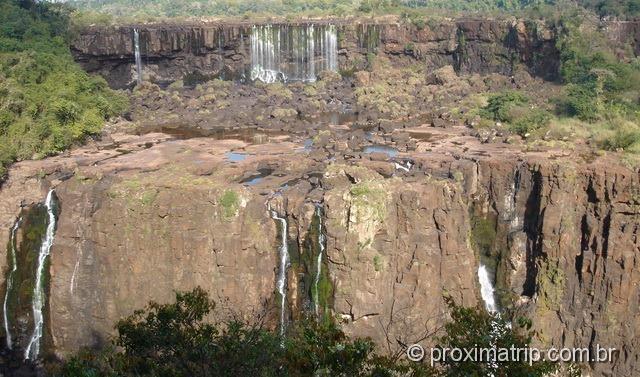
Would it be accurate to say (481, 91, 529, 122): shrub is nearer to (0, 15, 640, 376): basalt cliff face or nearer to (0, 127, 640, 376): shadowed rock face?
(0, 15, 640, 376): basalt cliff face

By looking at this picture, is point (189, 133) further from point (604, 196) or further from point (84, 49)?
point (604, 196)

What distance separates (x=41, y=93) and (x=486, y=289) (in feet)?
82.1

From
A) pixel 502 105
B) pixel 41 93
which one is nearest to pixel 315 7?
pixel 502 105

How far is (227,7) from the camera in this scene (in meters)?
92.4

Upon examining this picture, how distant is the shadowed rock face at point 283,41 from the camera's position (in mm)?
49656

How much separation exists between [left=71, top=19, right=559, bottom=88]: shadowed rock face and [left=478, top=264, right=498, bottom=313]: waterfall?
26.7 m

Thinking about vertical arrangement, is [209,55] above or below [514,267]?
above

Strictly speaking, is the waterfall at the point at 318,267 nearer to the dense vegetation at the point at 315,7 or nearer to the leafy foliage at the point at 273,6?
the dense vegetation at the point at 315,7

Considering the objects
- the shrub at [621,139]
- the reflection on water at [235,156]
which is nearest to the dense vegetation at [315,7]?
the shrub at [621,139]

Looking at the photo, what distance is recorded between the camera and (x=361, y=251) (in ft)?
73.5

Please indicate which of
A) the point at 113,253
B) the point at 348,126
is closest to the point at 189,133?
the point at 348,126

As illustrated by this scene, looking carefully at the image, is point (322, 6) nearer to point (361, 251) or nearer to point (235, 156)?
point (235, 156)

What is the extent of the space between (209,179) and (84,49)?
96.3 ft

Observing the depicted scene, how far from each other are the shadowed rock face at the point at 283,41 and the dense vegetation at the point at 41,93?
4.04m
